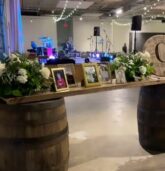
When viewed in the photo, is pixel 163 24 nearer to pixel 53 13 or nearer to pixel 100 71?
pixel 53 13

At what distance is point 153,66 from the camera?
325 centimetres

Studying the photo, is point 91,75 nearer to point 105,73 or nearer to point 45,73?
point 105,73

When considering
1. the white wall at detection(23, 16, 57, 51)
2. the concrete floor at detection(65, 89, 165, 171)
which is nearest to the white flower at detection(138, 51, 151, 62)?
the concrete floor at detection(65, 89, 165, 171)

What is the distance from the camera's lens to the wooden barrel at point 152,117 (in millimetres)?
3000

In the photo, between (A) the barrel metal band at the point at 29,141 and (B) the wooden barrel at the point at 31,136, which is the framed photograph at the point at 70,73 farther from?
(A) the barrel metal band at the point at 29,141

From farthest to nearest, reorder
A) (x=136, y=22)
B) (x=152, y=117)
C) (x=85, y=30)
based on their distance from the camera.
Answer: (x=85, y=30)
(x=136, y=22)
(x=152, y=117)

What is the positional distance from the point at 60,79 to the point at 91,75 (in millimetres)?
373

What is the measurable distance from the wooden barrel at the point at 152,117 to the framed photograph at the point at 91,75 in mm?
740

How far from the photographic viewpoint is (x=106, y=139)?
146 inches

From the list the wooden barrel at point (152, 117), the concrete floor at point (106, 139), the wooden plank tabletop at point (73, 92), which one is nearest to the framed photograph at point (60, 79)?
the wooden plank tabletop at point (73, 92)

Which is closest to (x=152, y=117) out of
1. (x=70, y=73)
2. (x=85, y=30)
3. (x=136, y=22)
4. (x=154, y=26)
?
(x=70, y=73)

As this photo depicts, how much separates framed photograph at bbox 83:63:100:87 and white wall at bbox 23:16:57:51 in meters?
14.9

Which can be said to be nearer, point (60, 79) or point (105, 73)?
point (60, 79)

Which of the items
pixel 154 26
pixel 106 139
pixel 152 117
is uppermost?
pixel 154 26
